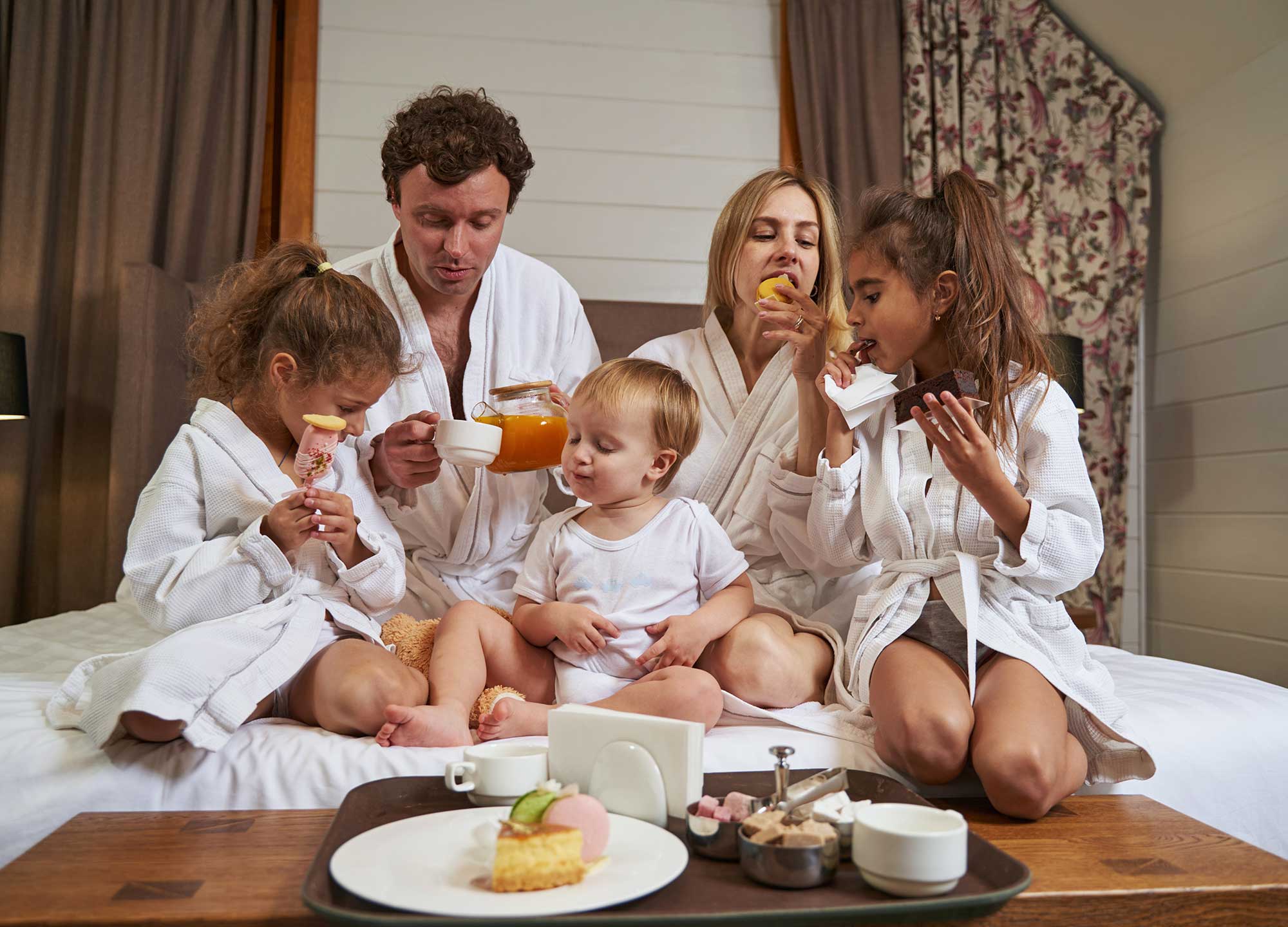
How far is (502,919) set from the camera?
0.75 m

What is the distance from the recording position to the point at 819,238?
2102 mm

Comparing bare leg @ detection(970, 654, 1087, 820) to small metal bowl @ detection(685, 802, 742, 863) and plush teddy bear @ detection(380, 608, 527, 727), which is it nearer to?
small metal bowl @ detection(685, 802, 742, 863)

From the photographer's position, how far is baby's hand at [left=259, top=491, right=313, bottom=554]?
1428 mm

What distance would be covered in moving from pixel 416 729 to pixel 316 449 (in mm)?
446

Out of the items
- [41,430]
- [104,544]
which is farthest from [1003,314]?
[41,430]

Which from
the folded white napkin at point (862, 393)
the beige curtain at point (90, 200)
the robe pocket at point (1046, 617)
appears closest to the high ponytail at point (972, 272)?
the folded white napkin at point (862, 393)

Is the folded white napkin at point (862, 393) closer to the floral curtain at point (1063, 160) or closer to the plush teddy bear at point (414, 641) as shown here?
the plush teddy bear at point (414, 641)

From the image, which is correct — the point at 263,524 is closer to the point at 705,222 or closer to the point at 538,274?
the point at 538,274

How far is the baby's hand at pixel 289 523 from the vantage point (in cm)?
143

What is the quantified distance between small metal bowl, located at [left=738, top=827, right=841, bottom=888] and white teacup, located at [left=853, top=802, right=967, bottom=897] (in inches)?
1.0

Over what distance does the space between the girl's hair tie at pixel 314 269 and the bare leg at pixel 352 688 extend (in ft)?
2.15

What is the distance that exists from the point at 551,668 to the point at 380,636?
0.27 metres

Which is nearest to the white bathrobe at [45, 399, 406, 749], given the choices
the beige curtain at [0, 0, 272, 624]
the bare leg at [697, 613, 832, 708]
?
the bare leg at [697, 613, 832, 708]

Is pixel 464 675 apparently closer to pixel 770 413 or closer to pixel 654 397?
pixel 654 397
